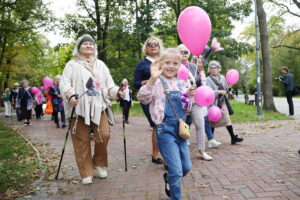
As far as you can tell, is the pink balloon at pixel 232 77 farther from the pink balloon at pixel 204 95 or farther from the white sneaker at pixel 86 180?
the white sneaker at pixel 86 180

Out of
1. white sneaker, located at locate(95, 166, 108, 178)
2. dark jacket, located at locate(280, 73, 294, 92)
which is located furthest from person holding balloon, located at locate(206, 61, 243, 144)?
dark jacket, located at locate(280, 73, 294, 92)

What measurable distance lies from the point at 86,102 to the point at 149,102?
3.99ft

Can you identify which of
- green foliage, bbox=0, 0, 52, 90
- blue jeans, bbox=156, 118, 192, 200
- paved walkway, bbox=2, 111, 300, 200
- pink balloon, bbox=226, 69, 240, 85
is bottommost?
paved walkway, bbox=2, 111, 300, 200

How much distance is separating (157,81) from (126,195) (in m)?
1.55

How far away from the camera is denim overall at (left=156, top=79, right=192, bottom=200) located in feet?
9.47

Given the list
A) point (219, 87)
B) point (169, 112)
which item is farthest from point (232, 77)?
point (169, 112)

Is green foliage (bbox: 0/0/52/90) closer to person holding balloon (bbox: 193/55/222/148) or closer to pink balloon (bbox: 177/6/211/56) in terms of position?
person holding balloon (bbox: 193/55/222/148)

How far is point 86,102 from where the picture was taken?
3934 mm

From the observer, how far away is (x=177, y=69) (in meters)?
3.23

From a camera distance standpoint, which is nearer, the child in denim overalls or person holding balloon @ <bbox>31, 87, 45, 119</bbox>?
the child in denim overalls

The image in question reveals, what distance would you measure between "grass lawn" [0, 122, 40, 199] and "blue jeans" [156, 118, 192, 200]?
85.8 inches

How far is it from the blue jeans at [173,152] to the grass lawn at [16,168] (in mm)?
2178

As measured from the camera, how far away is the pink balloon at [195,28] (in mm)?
3598

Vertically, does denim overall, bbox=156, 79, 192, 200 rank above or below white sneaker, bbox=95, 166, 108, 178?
above
